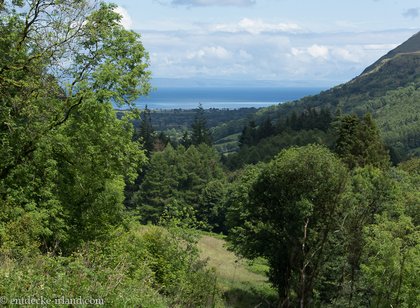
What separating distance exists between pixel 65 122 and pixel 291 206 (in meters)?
18.2

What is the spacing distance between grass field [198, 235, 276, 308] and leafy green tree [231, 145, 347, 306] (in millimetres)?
2707

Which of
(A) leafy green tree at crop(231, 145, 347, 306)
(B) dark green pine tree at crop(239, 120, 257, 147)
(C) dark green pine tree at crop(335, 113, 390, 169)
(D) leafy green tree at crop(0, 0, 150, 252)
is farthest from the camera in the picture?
(B) dark green pine tree at crop(239, 120, 257, 147)

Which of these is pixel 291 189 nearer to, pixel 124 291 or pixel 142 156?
pixel 142 156

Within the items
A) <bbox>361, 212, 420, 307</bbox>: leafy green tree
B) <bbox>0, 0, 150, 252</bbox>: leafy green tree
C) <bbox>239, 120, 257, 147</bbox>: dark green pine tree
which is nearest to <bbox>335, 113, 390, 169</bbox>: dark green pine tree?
<bbox>361, 212, 420, 307</bbox>: leafy green tree

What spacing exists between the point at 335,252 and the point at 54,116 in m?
21.2

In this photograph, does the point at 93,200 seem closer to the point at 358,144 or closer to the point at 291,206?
the point at 291,206

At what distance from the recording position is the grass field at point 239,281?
120 feet

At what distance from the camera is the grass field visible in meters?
36.7

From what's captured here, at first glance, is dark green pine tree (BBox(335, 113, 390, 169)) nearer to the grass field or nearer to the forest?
the grass field

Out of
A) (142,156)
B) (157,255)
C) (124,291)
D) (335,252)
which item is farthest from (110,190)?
(335,252)

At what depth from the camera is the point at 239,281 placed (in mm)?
44906

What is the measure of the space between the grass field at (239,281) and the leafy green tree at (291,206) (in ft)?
8.88

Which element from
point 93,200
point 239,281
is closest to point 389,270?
point 93,200

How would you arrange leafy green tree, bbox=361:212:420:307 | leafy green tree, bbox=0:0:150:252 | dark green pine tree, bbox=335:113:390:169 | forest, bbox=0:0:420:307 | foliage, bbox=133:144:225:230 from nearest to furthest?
1. forest, bbox=0:0:420:307
2. leafy green tree, bbox=0:0:150:252
3. leafy green tree, bbox=361:212:420:307
4. dark green pine tree, bbox=335:113:390:169
5. foliage, bbox=133:144:225:230
